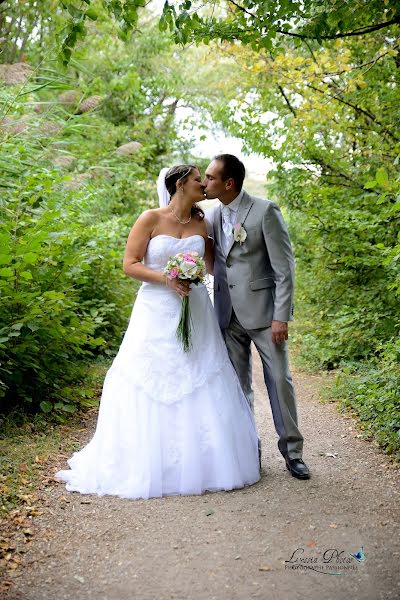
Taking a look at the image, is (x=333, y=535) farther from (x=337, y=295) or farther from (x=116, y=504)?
(x=337, y=295)

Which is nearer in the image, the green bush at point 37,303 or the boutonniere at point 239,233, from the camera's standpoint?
the boutonniere at point 239,233

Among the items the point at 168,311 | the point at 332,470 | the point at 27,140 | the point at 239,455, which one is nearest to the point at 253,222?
the point at 168,311

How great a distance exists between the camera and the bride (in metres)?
4.20

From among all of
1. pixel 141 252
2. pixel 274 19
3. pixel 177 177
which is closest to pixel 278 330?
pixel 141 252

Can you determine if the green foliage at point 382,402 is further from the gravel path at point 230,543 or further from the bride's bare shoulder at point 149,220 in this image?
the bride's bare shoulder at point 149,220

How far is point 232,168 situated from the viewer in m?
4.50

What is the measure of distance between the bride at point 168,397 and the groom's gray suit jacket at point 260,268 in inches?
9.5

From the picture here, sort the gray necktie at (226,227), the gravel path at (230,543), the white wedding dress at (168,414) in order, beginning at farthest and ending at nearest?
the gray necktie at (226,227) < the white wedding dress at (168,414) < the gravel path at (230,543)

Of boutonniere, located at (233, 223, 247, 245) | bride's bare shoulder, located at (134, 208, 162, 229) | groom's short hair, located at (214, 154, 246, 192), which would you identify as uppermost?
groom's short hair, located at (214, 154, 246, 192)

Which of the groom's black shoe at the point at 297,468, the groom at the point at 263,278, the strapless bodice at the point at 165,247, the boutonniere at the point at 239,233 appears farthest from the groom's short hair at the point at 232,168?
the groom's black shoe at the point at 297,468

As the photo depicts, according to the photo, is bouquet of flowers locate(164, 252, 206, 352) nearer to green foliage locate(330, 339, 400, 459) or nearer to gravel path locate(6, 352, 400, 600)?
gravel path locate(6, 352, 400, 600)

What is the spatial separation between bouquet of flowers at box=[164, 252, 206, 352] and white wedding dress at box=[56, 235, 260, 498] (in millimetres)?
58

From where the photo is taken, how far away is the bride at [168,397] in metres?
4.20

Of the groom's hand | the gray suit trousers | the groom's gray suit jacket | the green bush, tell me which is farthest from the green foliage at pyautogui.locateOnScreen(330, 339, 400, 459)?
the green bush
